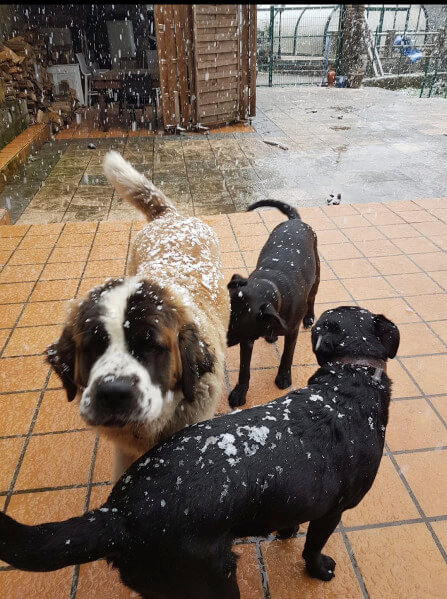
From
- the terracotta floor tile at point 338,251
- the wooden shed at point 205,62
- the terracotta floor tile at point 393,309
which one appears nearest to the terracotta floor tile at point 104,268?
the terracotta floor tile at point 338,251

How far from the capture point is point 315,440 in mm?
1848

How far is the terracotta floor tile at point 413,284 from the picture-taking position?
435cm

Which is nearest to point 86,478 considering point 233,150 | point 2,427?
point 2,427

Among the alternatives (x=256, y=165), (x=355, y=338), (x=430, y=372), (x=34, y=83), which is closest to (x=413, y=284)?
(x=430, y=372)

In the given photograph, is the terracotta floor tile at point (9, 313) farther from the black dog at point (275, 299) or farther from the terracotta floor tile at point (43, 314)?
the black dog at point (275, 299)

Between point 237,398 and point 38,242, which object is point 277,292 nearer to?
point 237,398

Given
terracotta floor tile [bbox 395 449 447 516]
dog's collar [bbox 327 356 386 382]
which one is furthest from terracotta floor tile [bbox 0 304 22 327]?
terracotta floor tile [bbox 395 449 447 516]

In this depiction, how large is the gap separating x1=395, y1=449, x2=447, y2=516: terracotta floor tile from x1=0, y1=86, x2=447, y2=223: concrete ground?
4.69 meters

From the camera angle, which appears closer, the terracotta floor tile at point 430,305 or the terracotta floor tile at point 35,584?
the terracotta floor tile at point 35,584

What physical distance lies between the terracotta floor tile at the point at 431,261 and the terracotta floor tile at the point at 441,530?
297 centimetres

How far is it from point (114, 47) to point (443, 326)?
17.0 meters

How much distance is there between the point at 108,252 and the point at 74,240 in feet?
1.98

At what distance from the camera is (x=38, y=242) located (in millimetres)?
5336

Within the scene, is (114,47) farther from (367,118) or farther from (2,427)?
(2,427)
